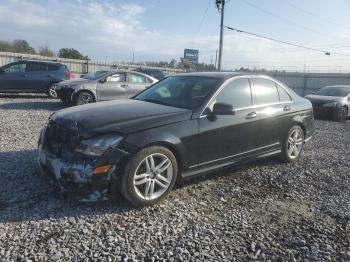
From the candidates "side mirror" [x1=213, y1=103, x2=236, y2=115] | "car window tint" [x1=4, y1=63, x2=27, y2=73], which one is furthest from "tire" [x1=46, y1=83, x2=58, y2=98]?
"side mirror" [x1=213, y1=103, x2=236, y2=115]

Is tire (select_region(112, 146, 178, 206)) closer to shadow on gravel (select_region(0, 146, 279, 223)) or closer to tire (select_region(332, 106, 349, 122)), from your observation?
shadow on gravel (select_region(0, 146, 279, 223))

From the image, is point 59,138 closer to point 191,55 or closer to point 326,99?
point 326,99

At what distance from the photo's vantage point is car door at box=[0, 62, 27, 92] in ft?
46.2

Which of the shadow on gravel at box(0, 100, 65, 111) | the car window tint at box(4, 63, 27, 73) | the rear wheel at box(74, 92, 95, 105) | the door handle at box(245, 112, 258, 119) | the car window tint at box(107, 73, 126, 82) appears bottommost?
the shadow on gravel at box(0, 100, 65, 111)

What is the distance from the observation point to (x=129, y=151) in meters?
3.74

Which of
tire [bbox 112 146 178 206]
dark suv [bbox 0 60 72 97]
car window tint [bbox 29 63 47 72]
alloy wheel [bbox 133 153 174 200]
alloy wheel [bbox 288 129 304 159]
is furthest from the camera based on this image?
car window tint [bbox 29 63 47 72]

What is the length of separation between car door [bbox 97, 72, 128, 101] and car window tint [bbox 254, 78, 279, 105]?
7.33m

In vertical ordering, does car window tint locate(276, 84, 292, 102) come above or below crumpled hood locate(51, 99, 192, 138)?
above

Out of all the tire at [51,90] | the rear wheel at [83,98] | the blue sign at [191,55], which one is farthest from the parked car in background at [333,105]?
the blue sign at [191,55]

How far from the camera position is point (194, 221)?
3721mm

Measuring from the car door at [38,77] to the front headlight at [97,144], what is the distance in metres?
11.9

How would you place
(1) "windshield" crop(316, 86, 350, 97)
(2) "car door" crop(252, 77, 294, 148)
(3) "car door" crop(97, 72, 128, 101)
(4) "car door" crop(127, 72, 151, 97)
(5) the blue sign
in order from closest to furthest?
(2) "car door" crop(252, 77, 294, 148) < (3) "car door" crop(97, 72, 128, 101) < (4) "car door" crop(127, 72, 151, 97) < (1) "windshield" crop(316, 86, 350, 97) < (5) the blue sign

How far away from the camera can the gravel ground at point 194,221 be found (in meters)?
3.11

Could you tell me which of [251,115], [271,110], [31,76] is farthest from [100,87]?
[251,115]
